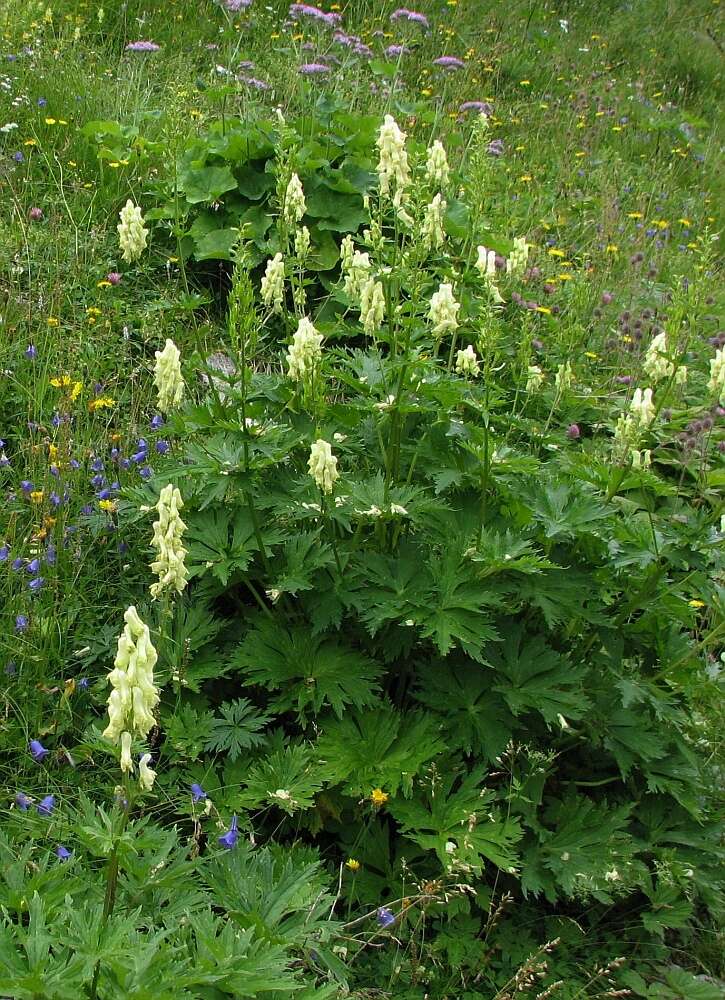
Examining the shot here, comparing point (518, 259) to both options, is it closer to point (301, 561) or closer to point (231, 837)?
point (301, 561)

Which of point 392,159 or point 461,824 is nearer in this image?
point 461,824

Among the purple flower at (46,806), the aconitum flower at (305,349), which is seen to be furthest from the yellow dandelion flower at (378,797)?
the aconitum flower at (305,349)

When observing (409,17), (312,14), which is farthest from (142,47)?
(409,17)

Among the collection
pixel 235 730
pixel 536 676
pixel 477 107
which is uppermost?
pixel 536 676

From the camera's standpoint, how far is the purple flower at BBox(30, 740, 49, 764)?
2521 millimetres

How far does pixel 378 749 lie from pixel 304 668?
0.30 m

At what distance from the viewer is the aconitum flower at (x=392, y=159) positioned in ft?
8.59

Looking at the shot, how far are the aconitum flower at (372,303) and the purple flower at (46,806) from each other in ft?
5.02

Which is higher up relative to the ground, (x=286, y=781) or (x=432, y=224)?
(x=432, y=224)

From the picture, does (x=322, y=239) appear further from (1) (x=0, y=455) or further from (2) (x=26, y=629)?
(2) (x=26, y=629)

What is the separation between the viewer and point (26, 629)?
288 centimetres

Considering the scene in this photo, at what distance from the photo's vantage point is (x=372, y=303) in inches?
106

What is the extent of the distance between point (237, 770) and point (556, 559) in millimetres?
1085

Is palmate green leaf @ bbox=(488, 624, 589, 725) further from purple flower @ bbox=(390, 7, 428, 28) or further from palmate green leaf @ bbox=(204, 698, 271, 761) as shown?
purple flower @ bbox=(390, 7, 428, 28)
